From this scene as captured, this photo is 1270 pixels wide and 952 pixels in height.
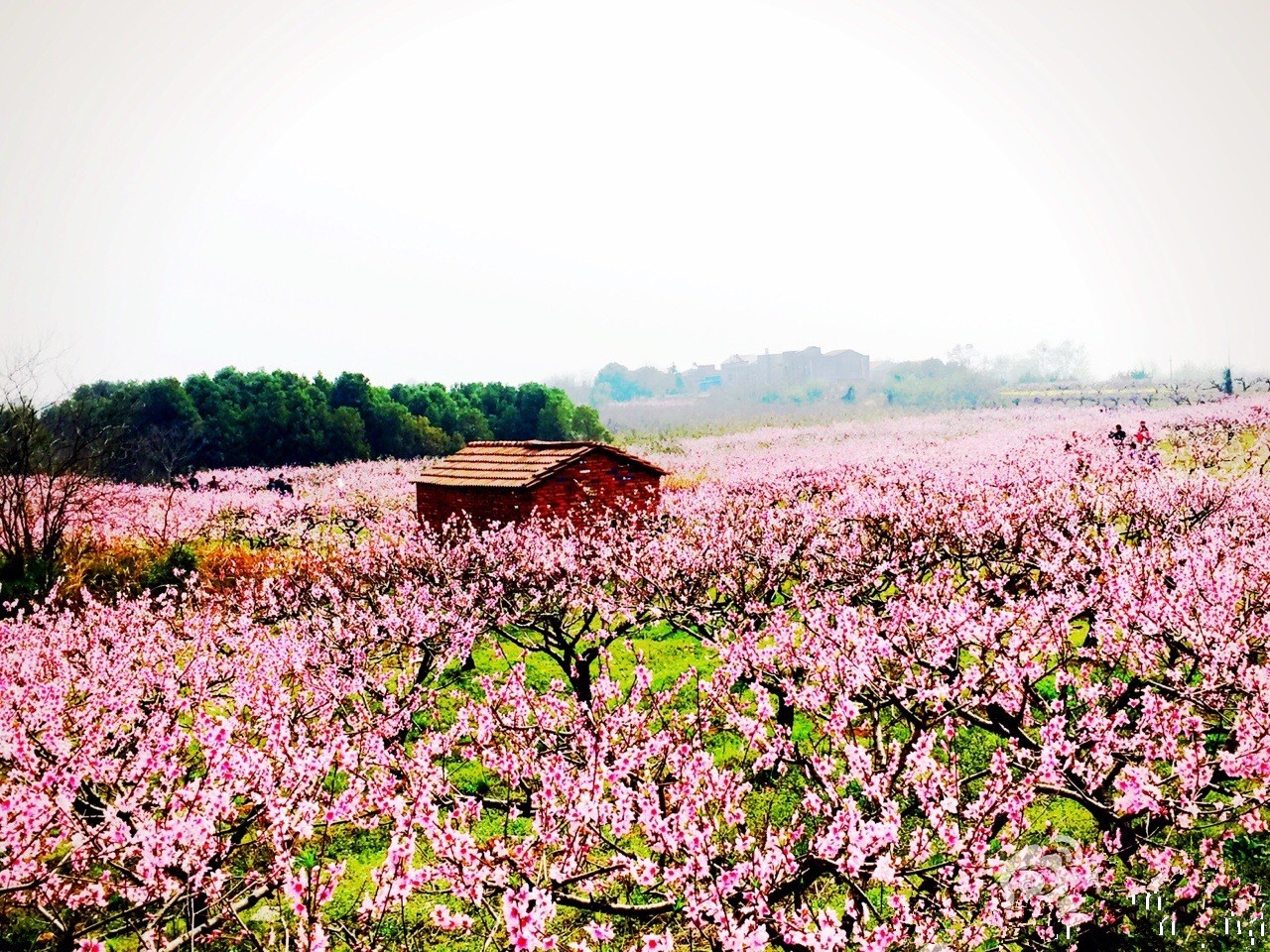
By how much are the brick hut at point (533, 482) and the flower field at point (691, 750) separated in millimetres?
3074

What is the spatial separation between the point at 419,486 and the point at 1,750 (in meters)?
16.7

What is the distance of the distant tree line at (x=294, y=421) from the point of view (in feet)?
159

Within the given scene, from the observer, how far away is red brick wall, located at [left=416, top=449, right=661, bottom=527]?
64.6 feet

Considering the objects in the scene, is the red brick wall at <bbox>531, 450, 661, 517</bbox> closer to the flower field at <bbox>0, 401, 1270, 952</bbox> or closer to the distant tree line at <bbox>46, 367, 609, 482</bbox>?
the flower field at <bbox>0, 401, 1270, 952</bbox>

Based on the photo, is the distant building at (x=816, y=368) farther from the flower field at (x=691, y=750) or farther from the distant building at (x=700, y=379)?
the flower field at (x=691, y=750)

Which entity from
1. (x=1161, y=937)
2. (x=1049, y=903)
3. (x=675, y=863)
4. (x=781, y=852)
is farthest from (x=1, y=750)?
(x=1161, y=937)

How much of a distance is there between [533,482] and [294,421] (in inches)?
1519

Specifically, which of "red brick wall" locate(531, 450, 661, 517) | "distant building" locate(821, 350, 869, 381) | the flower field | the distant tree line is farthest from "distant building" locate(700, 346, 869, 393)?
the flower field

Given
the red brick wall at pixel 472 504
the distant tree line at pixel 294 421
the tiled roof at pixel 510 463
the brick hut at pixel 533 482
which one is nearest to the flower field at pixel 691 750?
the red brick wall at pixel 472 504

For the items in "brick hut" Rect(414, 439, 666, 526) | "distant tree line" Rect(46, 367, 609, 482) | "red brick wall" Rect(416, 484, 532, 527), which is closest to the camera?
"red brick wall" Rect(416, 484, 532, 527)

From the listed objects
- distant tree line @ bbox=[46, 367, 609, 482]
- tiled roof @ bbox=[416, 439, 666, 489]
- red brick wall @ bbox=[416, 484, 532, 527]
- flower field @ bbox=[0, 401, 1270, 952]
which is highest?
distant tree line @ bbox=[46, 367, 609, 482]

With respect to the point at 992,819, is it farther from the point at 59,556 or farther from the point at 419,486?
the point at 59,556

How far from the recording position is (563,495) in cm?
2011

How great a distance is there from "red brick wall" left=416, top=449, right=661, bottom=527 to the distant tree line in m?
29.9
